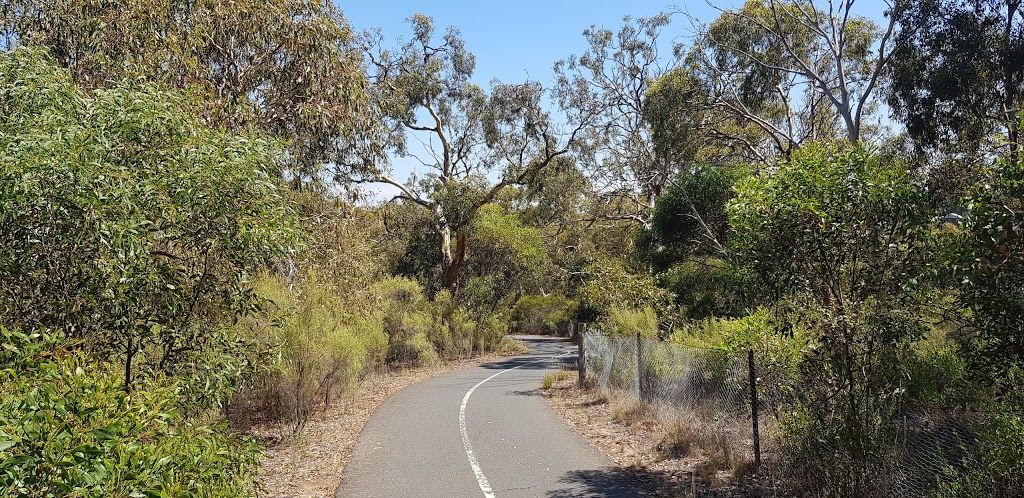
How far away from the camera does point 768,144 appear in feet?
86.2

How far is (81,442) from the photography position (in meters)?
2.63

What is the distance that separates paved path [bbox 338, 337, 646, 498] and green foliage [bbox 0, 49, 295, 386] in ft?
12.4

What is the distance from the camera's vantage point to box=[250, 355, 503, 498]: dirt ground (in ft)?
28.2

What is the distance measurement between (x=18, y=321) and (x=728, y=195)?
16278 millimetres

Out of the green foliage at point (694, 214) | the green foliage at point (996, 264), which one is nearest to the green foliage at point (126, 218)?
the green foliage at point (996, 264)

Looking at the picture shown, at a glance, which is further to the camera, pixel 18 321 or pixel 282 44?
pixel 282 44

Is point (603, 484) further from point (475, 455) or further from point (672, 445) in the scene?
point (475, 455)

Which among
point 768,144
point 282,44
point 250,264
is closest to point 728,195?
point 768,144

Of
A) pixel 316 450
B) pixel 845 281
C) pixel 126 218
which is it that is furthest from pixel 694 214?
pixel 126 218

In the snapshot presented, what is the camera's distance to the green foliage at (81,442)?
2453mm

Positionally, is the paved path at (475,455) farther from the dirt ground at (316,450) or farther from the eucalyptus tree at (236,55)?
the eucalyptus tree at (236,55)

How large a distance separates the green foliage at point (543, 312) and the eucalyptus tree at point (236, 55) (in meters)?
26.8

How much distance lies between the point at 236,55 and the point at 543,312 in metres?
40.5

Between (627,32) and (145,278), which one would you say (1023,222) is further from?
(627,32)
